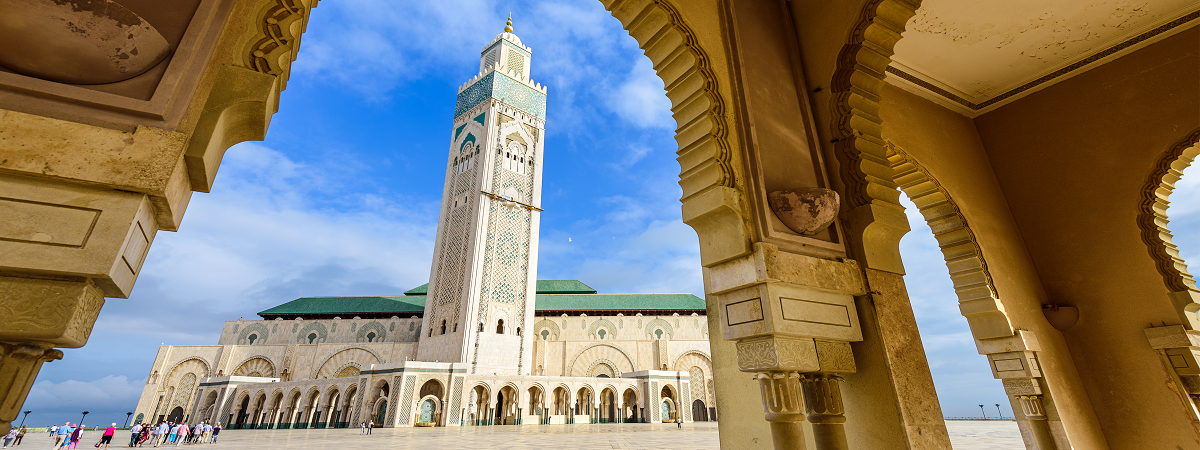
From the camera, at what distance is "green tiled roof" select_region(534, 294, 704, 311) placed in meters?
24.2

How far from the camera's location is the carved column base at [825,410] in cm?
198

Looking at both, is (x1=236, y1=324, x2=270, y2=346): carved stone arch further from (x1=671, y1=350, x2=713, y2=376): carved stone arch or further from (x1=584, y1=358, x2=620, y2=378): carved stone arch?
(x1=671, y1=350, x2=713, y2=376): carved stone arch

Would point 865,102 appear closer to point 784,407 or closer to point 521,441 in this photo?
point 784,407

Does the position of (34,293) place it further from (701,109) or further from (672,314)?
(672,314)

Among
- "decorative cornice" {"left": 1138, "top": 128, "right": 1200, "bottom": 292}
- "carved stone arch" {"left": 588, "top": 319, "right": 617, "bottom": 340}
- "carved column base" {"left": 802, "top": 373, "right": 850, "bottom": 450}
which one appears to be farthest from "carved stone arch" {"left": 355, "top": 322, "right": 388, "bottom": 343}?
"decorative cornice" {"left": 1138, "top": 128, "right": 1200, "bottom": 292}

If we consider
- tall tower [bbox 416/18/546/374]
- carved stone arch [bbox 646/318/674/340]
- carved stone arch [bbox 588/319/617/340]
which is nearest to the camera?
tall tower [bbox 416/18/546/374]

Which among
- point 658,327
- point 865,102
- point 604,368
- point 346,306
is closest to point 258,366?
point 346,306

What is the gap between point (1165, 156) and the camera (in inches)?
144

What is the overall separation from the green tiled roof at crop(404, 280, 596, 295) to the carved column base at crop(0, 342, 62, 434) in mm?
26032

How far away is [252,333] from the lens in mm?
21953

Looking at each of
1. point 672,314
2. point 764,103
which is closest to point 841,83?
point 764,103

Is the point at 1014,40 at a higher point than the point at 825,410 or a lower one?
higher

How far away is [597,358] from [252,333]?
15.3m

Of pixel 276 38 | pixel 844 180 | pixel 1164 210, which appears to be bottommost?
pixel 276 38
